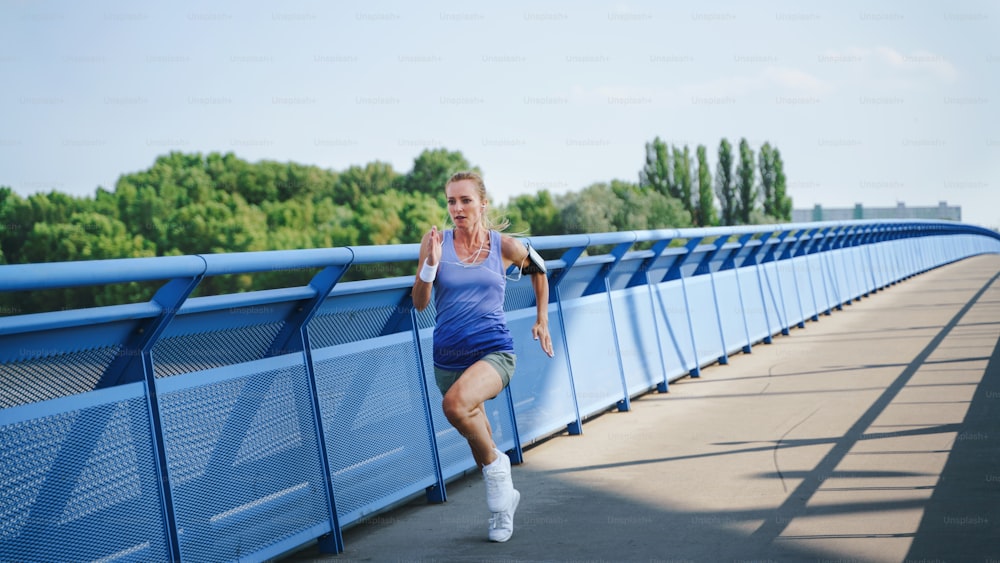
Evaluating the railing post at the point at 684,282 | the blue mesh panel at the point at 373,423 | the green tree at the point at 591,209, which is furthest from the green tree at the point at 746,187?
the blue mesh panel at the point at 373,423

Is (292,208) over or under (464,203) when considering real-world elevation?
over

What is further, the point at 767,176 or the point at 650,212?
the point at 767,176

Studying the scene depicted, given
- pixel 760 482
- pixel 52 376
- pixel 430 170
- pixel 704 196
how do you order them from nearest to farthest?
1. pixel 52 376
2. pixel 760 482
3. pixel 704 196
4. pixel 430 170

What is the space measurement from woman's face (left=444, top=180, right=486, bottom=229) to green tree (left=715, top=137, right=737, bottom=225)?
5464 inches

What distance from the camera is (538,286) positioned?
6.21 m

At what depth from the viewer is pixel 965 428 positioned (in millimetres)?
8117

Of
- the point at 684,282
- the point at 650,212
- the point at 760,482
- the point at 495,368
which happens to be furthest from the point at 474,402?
the point at 650,212

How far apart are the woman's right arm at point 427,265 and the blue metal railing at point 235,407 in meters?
0.42

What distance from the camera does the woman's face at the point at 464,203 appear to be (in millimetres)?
5652

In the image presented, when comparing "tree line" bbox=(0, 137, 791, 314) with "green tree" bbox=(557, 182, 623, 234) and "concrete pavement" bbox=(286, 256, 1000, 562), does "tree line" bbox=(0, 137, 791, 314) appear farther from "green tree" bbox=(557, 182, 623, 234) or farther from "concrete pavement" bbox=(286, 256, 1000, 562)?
"concrete pavement" bbox=(286, 256, 1000, 562)

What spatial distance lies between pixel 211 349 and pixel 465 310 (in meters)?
1.24

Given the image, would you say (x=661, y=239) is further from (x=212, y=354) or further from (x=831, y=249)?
(x=831, y=249)

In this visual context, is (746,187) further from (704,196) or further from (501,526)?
(501,526)

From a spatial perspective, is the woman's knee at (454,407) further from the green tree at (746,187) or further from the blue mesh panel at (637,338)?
the green tree at (746,187)
